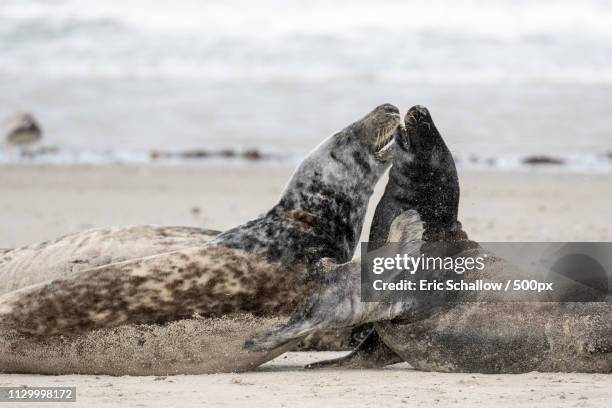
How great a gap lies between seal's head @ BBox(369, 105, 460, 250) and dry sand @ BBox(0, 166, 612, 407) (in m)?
0.84

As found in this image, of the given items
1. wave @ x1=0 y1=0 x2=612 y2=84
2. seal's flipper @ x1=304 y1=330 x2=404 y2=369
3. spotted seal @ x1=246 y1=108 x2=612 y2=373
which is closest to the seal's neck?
spotted seal @ x1=246 y1=108 x2=612 y2=373

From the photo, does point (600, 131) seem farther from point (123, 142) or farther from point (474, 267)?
point (474, 267)

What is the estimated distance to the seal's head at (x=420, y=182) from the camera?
243 inches

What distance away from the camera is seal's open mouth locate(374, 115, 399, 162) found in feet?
21.0

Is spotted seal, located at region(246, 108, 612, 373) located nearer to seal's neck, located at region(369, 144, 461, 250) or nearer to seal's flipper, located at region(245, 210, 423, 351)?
seal's flipper, located at region(245, 210, 423, 351)

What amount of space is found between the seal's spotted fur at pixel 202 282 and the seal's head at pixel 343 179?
0.04ft

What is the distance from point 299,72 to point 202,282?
1890 cm

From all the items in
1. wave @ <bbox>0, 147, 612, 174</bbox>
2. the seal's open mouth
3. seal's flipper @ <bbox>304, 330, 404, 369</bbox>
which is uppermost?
wave @ <bbox>0, 147, 612, 174</bbox>

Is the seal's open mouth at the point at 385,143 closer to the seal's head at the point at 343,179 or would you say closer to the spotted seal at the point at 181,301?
the seal's head at the point at 343,179

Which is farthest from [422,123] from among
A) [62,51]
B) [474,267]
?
[62,51]

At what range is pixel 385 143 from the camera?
6410mm

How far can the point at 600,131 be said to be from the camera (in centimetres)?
1708

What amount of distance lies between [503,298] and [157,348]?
1721 mm

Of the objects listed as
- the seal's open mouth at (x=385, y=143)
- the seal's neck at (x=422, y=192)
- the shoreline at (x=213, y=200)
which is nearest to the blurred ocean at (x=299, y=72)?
the shoreline at (x=213, y=200)
